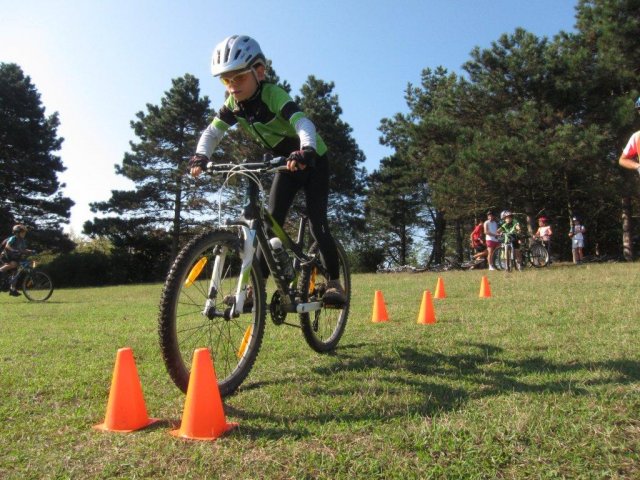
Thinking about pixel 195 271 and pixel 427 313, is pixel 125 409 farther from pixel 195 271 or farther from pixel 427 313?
pixel 427 313

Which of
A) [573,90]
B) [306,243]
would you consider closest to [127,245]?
[573,90]

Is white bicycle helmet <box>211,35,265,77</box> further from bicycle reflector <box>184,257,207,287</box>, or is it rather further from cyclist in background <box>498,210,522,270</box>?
cyclist in background <box>498,210,522,270</box>

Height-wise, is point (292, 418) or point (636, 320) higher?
point (636, 320)

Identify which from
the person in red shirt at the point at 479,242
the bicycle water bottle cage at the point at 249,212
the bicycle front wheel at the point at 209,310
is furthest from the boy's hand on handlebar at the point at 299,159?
the person in red shirt at the point at 479,242

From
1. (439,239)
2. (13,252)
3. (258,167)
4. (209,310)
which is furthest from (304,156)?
(439,239)

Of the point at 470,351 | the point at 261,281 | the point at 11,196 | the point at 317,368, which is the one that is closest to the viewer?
the point at 261,281

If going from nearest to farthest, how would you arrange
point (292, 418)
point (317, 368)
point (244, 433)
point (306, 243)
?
point (244, 433) < point (292, 418) < point (317, 368) < point (306, 243)

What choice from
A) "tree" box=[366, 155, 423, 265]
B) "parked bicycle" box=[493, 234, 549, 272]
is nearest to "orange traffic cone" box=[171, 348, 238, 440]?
"parked bicycle" box=[493, 234, 549, 272]

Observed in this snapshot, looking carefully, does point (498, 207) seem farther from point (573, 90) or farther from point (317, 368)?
point (317, 368)

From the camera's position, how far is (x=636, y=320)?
17.1 feet

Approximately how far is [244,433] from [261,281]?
1130mm

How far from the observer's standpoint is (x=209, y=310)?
3006 mm

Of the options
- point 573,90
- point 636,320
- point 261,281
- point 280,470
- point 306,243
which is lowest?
point 280,470

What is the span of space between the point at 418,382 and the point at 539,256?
55.8 feet
